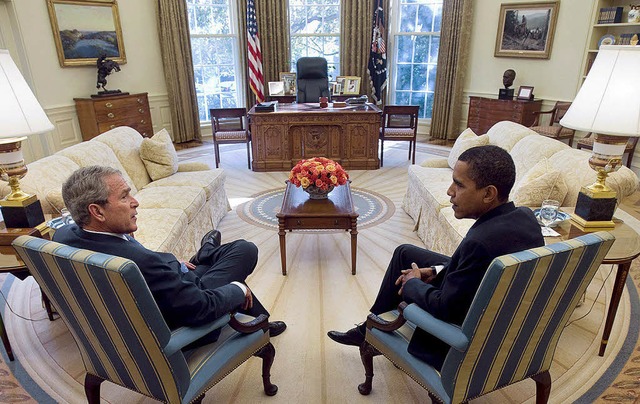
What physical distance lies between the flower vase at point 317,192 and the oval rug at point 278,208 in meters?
0.73

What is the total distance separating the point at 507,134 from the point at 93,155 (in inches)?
142

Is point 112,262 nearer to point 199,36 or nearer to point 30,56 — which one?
point 30,56

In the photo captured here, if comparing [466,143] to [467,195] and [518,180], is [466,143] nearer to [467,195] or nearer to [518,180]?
[518,180]

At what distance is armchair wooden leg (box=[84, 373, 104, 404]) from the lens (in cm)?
160

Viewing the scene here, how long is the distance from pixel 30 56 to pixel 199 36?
2.69 meters

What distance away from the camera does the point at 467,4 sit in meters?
6.35

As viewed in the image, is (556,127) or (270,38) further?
(270,38)

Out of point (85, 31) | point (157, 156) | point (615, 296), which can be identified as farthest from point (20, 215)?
point (85, 31)

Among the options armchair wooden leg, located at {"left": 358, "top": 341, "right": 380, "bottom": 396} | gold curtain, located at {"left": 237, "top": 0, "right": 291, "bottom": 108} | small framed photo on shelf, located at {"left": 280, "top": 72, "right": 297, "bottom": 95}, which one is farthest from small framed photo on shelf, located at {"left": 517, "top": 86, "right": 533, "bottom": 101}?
armchair wooden leg, located at {"left": 358, "top": 341, "right": 380, "bottom": 396}

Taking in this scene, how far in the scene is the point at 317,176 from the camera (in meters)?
3.08

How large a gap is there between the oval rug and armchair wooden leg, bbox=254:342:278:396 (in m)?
1.99

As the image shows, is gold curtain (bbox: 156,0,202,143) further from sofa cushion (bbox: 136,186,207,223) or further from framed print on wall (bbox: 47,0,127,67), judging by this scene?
sofa cushion (bbox: 136,186,207,223)

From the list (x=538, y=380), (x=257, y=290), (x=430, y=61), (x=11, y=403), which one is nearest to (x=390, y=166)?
(x=430, y=61)

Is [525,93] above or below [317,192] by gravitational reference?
above
